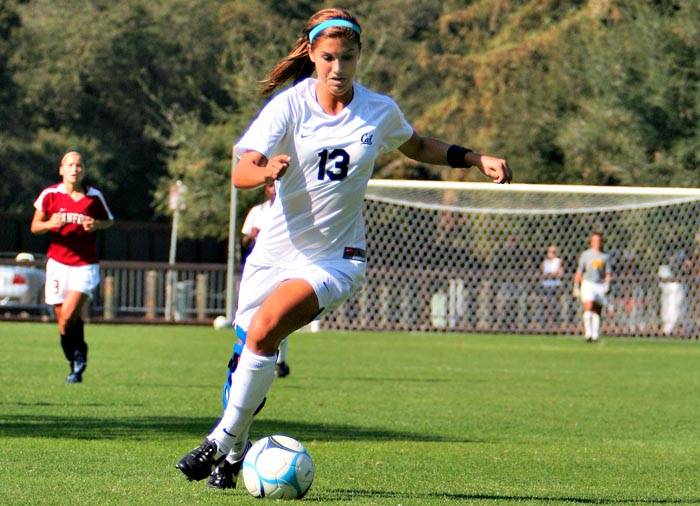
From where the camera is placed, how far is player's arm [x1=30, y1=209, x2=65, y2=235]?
1369 centimetres

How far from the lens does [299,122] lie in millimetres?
6879

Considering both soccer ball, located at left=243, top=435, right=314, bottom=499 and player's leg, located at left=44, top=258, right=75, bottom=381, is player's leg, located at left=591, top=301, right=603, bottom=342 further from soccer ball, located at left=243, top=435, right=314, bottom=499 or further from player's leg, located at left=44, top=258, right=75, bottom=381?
soccer ball, located at left=243, top=435, right=314, bottom=499

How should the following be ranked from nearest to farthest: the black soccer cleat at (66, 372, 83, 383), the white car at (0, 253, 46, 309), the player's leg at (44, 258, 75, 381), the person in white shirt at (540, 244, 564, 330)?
the player's leg at (44, 258, 75, 381)
the black soccer cleat at (66, 372, 83, 383)
the person in white shirt at (540, 244, 564, 330)
the white car at (0, 253, 46, 309)

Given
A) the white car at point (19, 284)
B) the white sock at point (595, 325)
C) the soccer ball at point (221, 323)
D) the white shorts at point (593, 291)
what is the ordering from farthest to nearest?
the white car at point (19, 284) → the soccer ball at point (221, 323) → the white sock at point (595, 325) → the white shorts at point (593, 291)

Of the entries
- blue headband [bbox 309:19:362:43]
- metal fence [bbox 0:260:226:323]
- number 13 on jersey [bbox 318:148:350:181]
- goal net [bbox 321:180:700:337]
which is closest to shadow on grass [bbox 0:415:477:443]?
number 13 on jersey [bbox 318:148:350:181]

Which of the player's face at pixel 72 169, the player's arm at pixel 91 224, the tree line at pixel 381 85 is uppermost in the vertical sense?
the tree line at pixel 381 85

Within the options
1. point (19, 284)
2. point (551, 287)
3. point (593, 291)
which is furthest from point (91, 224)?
point (19, 284)

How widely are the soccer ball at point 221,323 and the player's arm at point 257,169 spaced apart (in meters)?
22.0

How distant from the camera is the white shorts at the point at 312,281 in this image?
6.87 meters

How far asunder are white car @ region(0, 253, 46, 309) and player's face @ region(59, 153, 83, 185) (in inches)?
652

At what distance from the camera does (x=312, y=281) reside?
683cm

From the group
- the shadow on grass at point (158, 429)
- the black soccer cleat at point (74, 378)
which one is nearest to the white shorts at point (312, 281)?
the shadow on grass at point (158, 429)

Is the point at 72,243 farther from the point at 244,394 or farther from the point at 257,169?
the point at 257,169

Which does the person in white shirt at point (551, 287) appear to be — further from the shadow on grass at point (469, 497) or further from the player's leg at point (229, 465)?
the player's leg at point (229, 465)
